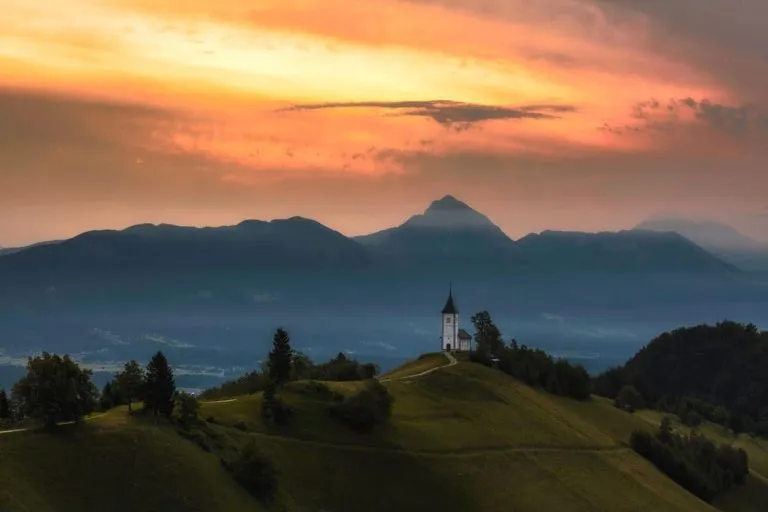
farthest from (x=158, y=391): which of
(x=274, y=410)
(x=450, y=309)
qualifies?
(x=450, y=309)

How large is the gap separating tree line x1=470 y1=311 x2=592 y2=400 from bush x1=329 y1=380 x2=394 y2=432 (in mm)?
46292

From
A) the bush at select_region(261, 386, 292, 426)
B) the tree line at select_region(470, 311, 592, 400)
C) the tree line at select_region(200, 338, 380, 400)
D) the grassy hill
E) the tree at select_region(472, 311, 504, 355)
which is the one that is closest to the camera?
the grassy hill

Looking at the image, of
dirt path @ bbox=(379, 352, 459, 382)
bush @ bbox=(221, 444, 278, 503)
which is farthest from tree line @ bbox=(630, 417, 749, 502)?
bush @ bbox=(221, 444, 278, 503)

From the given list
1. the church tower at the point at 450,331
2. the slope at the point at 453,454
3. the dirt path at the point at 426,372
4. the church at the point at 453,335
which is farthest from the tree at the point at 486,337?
the slope at the point at 453,454

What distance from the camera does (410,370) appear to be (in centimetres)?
15750

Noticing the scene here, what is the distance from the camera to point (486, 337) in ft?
585

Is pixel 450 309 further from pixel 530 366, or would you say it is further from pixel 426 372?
pixel 426 372

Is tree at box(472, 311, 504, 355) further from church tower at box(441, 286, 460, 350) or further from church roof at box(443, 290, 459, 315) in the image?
church roof at box(443, 290, 459, 315)

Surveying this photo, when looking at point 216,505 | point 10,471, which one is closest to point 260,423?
point 216,505

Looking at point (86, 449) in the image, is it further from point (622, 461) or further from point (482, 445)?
point (622, 461)

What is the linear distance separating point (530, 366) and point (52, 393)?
94027mm

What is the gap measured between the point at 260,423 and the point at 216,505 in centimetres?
2231

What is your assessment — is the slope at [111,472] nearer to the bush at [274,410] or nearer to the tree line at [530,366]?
the bush at [274,410]

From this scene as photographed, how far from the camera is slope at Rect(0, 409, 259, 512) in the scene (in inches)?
3150
